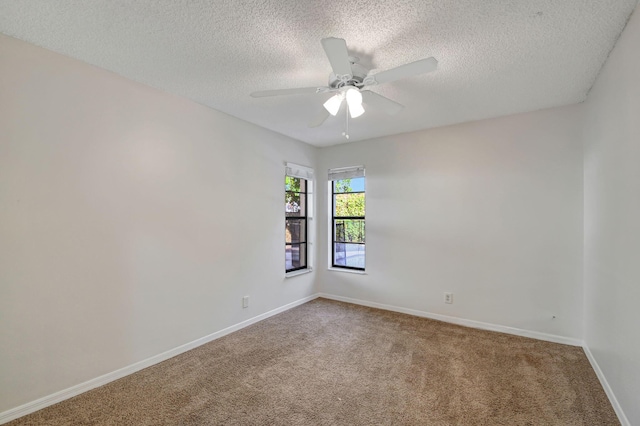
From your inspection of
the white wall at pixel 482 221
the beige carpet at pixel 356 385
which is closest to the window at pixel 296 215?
the white wall at pixel 482 221

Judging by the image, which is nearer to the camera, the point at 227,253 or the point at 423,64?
the point at 423,64

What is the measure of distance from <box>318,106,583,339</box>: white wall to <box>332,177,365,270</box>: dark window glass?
22 centimetres

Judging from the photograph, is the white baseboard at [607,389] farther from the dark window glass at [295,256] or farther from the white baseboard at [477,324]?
the dark window glass at [295,256]

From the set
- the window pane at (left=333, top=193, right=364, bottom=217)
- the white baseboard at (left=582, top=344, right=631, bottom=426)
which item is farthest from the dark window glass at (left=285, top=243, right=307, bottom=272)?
the white baseboard at (left=582, top=344, right=631, bottom=426)

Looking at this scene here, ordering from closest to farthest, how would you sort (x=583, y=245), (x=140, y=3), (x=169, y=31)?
1. (x=140, y=3)
2. (x=169, y=31)
3. (x=583, y=245)

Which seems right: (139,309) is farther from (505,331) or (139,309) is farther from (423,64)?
(505,331)

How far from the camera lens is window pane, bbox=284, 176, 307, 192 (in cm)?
417

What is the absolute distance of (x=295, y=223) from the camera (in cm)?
438

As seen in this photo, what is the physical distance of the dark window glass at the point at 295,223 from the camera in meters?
4.22

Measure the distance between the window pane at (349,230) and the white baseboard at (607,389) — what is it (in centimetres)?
265

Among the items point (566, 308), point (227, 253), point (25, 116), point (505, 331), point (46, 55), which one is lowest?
point (505, 331)

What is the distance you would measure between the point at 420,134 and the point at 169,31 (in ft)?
9.85

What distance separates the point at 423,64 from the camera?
5.14 ft

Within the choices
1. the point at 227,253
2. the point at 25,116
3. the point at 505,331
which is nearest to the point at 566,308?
the point at 505,331
